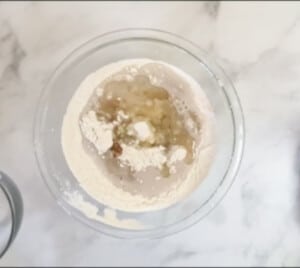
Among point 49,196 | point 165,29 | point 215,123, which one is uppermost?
point 165,29

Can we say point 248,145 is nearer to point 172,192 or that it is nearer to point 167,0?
point 172,192

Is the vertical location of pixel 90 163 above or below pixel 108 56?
below

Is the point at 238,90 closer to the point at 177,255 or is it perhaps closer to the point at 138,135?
the point at 138,135

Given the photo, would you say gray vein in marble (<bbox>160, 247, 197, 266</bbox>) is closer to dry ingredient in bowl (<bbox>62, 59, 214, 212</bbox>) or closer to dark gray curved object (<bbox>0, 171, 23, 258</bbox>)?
dry ingredient in bowl (<bbox>62, 59, 214, 212</bbox>)

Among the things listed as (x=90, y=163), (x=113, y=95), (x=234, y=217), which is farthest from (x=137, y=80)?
(x=234, y=217)

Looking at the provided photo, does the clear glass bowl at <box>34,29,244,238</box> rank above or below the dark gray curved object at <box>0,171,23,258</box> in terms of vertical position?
above

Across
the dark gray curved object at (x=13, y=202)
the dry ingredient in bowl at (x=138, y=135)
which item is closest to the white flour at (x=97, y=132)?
the dry ingredient in bowl at (x=138, y=135)

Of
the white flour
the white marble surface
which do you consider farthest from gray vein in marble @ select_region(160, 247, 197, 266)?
the white flour
